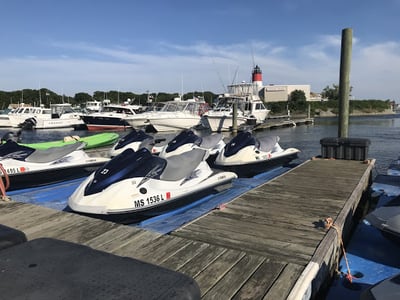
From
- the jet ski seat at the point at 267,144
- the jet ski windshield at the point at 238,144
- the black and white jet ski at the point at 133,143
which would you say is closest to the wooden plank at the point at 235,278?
the jet ski windshield at the point at 238,144

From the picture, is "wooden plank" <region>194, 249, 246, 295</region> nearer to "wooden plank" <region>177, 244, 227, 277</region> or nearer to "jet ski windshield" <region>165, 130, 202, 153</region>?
"wooden plank" <region>177, 244, 227, 277</region>

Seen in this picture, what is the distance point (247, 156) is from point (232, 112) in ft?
55.8

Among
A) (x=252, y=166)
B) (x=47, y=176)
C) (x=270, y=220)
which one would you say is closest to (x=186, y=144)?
(x=252, y=166)

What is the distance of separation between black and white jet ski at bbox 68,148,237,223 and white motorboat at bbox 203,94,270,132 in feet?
62.6

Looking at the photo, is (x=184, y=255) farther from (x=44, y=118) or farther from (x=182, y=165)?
(x=44, y=118)

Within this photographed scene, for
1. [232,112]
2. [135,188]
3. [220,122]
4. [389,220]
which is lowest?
[389,220]

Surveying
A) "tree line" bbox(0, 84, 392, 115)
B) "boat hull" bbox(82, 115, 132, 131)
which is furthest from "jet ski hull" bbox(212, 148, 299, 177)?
"tree line" bbox(0, 84, 392, 115)

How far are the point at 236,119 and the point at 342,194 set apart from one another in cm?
1872

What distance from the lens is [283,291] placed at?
2.29m

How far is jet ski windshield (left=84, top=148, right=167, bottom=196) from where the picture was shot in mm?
4344

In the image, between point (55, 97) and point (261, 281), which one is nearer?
point (261, 281)

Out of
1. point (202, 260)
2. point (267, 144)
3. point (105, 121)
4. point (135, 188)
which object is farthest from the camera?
point (105, 121)

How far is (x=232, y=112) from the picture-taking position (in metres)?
24.1

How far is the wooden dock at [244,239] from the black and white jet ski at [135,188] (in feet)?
1.47
